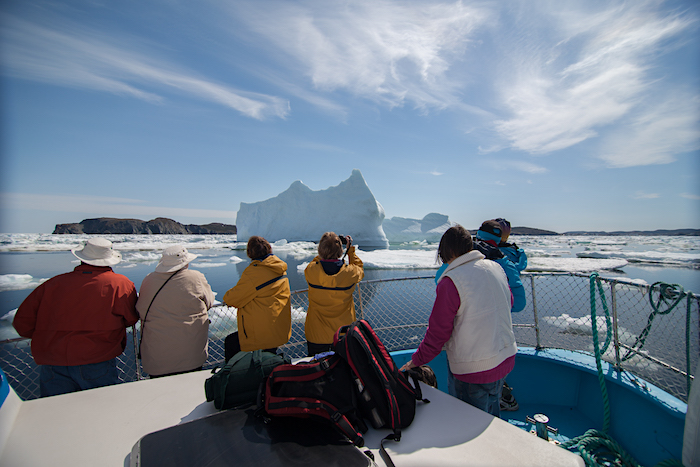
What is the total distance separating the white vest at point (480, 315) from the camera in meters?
1.38

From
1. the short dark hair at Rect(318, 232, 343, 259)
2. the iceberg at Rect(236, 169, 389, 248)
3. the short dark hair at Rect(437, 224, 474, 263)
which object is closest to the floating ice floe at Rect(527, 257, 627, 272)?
the iceberg at Rect(236, 169, 389, 248)

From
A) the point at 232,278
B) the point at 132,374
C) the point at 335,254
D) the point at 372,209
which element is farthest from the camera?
the point at 372,209

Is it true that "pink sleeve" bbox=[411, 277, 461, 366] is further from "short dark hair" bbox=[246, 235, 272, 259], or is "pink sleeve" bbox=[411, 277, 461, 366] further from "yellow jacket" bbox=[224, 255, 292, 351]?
"short dark hair" bbox=[246, 235, 272, 259]

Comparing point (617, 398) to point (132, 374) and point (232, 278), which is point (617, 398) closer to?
point (132, 374)

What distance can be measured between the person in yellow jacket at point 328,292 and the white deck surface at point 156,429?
2.67 ft

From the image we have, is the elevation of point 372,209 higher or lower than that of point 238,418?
higher

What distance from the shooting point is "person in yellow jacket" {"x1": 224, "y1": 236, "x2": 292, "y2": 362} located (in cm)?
209

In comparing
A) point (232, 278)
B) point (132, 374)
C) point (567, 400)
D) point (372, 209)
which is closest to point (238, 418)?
point (567, 400)

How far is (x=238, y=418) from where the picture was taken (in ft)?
4.17

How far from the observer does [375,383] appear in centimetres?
128

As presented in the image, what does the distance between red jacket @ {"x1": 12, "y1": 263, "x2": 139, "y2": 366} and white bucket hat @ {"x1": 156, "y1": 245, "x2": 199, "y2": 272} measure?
0.78 feet

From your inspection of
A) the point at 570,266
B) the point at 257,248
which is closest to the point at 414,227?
the point at 570,266

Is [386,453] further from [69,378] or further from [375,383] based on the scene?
[69,378]

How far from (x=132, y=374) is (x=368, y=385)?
4.50m
